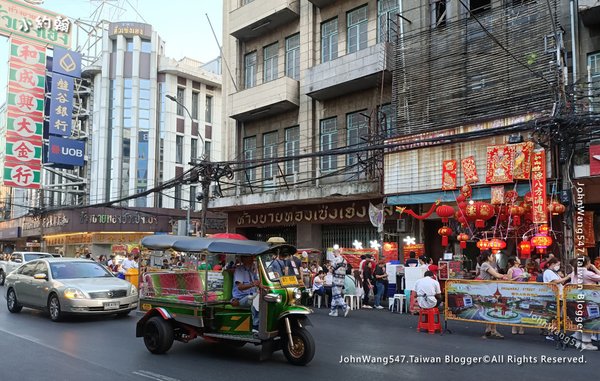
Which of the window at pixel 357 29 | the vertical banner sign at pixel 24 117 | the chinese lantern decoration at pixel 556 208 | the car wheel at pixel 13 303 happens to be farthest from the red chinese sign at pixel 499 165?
the vertical banner sign at pixel 24 117

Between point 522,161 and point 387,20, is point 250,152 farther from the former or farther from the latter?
point 522,161

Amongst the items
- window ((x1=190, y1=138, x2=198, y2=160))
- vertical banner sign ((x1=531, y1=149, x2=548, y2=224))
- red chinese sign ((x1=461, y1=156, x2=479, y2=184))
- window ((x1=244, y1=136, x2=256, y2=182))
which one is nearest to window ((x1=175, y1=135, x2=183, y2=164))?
window ((x1=190, y1=138, x2=198, y2=160))

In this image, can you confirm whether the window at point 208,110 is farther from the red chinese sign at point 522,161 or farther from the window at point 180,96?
the red chinese sign at point 522,161

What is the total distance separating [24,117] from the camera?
1144 inches

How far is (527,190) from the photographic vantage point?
49.4 feet

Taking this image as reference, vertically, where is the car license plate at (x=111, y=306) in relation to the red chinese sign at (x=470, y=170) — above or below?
below

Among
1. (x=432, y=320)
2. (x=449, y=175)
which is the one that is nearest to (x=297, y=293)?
(x=432, y=320)

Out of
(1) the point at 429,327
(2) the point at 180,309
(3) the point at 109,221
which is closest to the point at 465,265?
(1) the point at 429,327

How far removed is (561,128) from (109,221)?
35.1m

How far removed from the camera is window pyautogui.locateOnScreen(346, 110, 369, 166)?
2095 cm

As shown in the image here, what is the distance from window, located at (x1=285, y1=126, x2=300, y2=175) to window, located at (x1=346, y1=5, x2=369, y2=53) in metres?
4.41

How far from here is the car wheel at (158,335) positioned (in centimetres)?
871

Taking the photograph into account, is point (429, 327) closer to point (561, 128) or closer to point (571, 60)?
point (561, 128)

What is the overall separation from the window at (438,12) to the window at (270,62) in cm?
871
